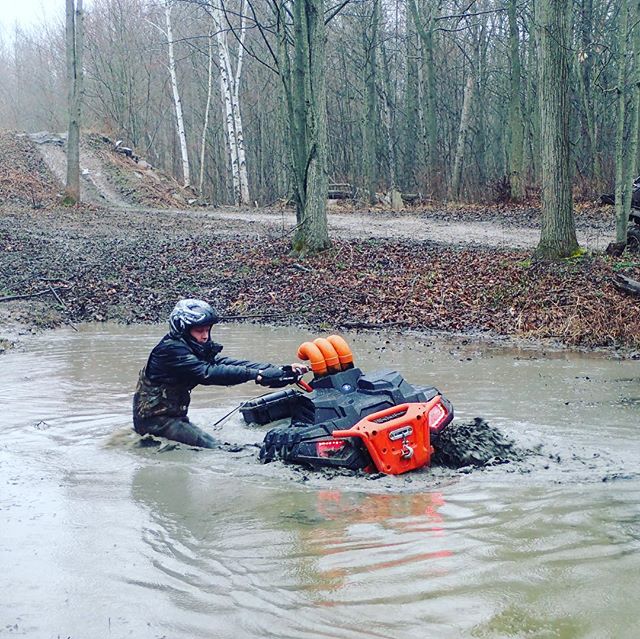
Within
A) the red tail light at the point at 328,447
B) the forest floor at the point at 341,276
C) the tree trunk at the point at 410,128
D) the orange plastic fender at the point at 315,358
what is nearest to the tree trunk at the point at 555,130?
the forest floor at the point at 341,276

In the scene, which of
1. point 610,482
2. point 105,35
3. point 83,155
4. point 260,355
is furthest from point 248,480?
point 105,35

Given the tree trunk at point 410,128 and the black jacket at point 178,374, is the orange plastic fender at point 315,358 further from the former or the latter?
the tree trunk at point 410,128

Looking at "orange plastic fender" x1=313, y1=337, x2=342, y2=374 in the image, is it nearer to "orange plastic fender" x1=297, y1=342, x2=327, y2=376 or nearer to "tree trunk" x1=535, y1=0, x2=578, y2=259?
"orange plastic fender" x1=297, y1=342, x2=327, y2=376

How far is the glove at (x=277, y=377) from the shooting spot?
696 cm

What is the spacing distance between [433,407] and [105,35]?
4707cm

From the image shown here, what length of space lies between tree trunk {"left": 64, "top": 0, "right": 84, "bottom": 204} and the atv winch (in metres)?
24.6

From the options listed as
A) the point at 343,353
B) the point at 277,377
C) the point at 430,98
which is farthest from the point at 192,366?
the point at 430,98

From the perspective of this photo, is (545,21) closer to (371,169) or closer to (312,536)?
(312,536)

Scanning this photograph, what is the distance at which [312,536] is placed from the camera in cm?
→ 528

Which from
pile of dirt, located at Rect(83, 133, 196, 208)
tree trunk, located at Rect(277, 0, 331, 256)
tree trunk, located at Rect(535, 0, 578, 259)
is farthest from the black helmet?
pile of dirt, located at Rect(83, 133, 196, 208)

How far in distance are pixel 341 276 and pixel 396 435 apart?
1023 cm

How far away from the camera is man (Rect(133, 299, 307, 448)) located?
7.20 meters

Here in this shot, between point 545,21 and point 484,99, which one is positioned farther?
point 484,99

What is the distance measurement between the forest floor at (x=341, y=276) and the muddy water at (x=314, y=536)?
13.7ft
